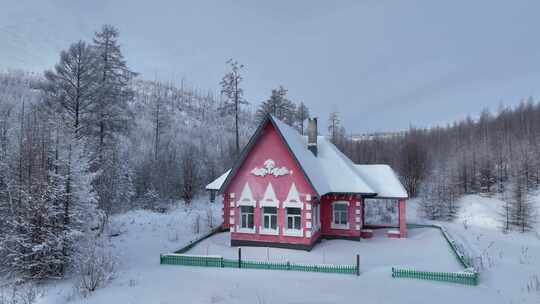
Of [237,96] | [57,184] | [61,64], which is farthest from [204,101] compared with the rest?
[57,184]

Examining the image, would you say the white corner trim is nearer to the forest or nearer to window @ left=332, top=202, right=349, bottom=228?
window @ left=332, top=202, right=349, bottom=228

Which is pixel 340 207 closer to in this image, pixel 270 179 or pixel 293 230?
pixel 293 230

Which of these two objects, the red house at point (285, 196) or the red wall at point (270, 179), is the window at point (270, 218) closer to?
the red house at point (285, 196)

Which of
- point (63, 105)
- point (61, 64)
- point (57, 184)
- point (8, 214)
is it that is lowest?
point (8, 214)

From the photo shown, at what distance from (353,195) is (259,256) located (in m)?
7.05

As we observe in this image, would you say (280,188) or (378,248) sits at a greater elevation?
(280,188)

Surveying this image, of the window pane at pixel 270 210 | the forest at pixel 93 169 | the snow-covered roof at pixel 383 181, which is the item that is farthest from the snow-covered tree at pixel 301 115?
the window pane at pixel 270 210

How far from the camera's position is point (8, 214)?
11.1 meters

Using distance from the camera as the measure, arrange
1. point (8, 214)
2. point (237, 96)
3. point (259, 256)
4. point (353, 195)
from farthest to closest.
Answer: point (237, 96) → point (353, 195) → point (259, 256) → point (8, 214)

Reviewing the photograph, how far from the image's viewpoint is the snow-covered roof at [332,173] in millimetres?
16734

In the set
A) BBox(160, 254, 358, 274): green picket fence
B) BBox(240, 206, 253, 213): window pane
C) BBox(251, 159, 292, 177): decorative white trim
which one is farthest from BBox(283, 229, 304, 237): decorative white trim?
BBox(160, 254, 358, 274): green picket fence

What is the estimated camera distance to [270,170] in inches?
661

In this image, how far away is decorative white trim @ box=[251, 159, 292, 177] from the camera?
16.6 m

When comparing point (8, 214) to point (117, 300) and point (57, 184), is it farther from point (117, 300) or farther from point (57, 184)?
point (117, 300)
